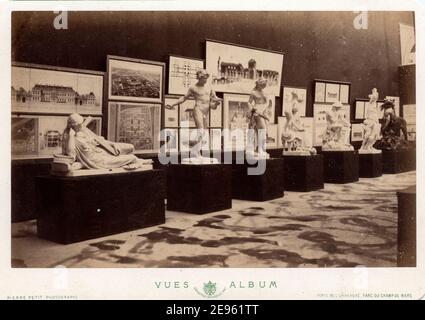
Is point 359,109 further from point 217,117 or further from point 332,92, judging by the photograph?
point 217,117

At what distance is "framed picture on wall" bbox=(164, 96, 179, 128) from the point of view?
6969 millimetres

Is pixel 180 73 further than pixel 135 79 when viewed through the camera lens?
Yes

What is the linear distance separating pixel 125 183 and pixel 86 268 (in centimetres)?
113

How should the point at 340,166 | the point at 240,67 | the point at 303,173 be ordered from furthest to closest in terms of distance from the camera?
the point at 340,166, the point at 240,67, the point at 303,173

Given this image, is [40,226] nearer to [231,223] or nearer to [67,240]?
[67,240]

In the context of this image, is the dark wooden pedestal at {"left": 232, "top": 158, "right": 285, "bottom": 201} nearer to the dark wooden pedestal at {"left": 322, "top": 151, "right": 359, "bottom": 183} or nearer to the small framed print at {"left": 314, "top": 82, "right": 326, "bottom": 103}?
the dark wooden pedestal at {"left": 322, "top": 151, "right": 359, "bottom": 183}

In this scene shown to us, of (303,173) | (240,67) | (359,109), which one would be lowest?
(303,173)

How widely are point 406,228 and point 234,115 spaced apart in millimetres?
4676

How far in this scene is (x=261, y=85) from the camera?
685 centimetres

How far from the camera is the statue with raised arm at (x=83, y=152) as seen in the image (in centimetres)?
Answer: 454

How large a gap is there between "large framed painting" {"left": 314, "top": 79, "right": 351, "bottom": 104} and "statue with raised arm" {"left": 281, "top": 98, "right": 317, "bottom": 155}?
1.58 metres

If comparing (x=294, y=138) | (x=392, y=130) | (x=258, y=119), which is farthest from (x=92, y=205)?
(x=392, y=130)

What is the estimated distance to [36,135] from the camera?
5.52m

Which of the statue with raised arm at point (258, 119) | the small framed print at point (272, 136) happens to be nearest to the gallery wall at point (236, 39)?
the small framed print at point (272, 136)
